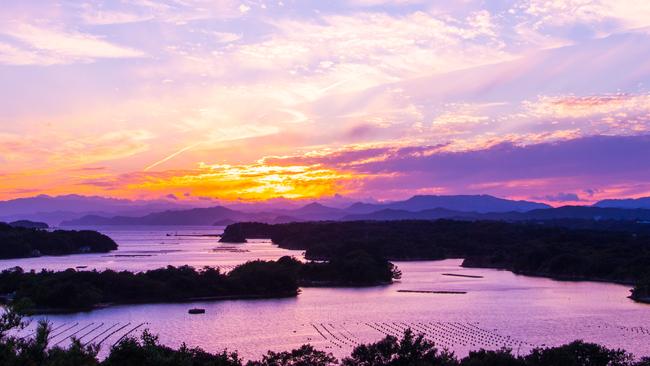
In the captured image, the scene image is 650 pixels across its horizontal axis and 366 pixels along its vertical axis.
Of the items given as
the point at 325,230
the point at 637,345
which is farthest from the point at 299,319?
the point at 325,230

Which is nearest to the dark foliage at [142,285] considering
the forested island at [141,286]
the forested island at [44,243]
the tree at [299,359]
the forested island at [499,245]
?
the forested island at [141,286]

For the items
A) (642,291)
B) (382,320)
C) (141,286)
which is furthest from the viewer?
(642,291)

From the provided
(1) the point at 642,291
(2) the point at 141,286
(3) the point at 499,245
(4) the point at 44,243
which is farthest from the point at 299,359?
(4) the point at 44,243

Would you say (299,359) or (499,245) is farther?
(499,245)

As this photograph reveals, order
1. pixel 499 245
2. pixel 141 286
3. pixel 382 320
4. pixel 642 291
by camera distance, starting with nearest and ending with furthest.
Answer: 1. pixel 382 320
2. pixel 141 286
3. pixel 642 291
4. pixel 499 245

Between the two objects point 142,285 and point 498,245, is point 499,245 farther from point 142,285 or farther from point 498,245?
point 142,285

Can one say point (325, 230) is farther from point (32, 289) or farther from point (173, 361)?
point (173, 361)

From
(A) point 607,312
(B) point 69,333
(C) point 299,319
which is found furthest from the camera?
(A) point 607,312
